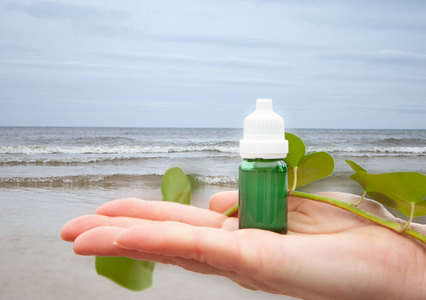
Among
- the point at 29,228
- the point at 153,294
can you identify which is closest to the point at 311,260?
the point at 153,294

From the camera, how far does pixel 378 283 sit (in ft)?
2.28

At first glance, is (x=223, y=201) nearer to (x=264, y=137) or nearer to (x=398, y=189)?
(x=264, y=137)

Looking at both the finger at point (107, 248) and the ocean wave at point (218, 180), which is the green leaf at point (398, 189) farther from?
the ocean wave at point (218, 180)

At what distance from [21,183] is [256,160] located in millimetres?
4787

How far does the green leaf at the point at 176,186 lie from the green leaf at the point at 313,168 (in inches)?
9.0

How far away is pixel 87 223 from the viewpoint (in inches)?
29.7

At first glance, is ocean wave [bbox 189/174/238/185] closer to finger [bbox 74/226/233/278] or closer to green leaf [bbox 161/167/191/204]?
green leaf [bbox 161/167/191/204]

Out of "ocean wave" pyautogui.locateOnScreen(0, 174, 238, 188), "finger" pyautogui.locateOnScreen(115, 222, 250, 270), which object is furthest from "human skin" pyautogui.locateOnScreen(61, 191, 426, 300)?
"ocean wave" pyautogui.locateOnScreen(0, 174, 238, 188)

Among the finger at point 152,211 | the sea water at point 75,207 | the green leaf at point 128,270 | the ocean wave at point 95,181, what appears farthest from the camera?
the ocean wave at point 95,181

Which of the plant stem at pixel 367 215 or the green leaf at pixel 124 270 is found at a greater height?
the plant stem at pixel 367 215

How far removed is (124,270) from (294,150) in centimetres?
41

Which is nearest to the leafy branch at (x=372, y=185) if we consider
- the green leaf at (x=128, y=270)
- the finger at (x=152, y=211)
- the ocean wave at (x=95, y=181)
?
the finger at (x=152, y=211)

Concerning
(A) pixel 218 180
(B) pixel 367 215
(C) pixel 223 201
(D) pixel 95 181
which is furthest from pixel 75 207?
(B) pixel 367 215

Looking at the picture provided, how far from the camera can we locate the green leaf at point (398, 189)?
741 mm
